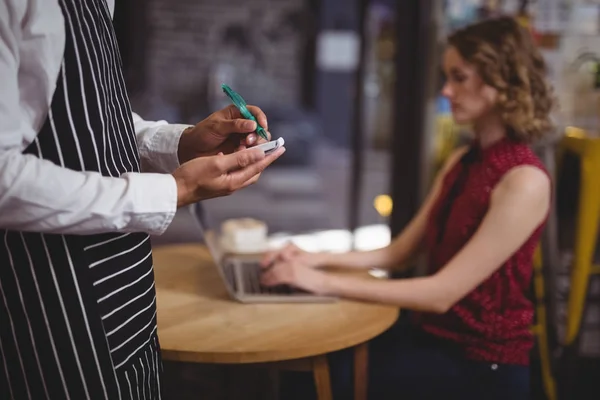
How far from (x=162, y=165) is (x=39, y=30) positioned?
415 mm

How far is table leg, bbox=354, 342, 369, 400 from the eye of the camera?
1.55 m

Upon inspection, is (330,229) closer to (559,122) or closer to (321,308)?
(559,122)

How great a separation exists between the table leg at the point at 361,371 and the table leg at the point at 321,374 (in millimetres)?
123

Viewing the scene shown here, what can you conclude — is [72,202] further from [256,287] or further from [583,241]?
[583,241]

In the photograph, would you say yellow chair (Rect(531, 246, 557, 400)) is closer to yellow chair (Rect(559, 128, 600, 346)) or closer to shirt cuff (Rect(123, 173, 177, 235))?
yellow chair (Rect(559, 128, 600, 346))

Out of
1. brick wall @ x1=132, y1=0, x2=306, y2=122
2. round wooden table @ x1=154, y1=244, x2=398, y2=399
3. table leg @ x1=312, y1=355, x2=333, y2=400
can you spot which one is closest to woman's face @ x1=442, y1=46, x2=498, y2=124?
round wooden table @ x1=154, y1=244, x2=398, y2=399

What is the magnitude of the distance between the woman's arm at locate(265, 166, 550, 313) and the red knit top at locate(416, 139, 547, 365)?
0.06 metres

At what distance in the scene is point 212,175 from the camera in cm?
98

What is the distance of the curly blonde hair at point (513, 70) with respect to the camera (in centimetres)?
177

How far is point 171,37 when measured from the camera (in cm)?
639

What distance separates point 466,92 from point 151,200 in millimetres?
1115

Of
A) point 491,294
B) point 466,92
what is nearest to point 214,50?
point 466,92

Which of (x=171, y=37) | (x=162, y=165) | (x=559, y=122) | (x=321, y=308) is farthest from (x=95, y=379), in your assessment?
(x=171, y=37)

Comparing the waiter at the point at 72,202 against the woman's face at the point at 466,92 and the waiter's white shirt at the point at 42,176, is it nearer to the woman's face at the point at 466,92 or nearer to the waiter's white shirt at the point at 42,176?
the waiter's white shirt at the point at 42,176
